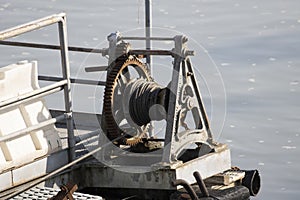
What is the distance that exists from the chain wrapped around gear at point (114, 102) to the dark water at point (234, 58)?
749 mm

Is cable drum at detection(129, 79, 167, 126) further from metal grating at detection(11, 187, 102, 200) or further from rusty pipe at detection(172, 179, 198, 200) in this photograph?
metal grating at detection(11, 187, 102, 200)

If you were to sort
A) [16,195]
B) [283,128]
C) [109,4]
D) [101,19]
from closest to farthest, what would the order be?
[16,195] → [283,128] → [101,19] → [109,4]

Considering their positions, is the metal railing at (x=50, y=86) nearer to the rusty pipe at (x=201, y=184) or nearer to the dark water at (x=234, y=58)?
the rusty pipe at (x=201, y=184)

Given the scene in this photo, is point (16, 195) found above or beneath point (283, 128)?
above

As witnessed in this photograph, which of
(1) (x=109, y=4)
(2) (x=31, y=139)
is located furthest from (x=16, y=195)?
(1) (x=109, y=4)

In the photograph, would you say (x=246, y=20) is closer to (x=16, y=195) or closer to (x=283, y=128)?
(x=283, y=128)

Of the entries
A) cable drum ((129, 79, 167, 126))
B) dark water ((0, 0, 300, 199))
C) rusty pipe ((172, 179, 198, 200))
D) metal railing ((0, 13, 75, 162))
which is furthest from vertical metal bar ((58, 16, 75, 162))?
dark water ((0, 0, 300, 199))

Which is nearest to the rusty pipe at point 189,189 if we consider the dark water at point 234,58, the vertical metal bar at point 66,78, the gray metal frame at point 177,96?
the gray metal frame at point 177,96

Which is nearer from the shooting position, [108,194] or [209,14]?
[108,194]

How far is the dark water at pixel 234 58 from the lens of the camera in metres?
13.8

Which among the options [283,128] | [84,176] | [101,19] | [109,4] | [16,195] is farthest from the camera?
[109,4]

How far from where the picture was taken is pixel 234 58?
18.2 metres

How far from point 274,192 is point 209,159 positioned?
3.41 meters

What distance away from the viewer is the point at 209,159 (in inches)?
369
